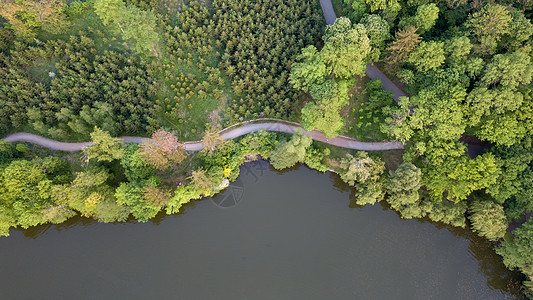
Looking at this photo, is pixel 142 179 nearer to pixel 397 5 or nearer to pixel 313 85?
pixel 313 85

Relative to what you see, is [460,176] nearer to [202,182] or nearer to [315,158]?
[315,158]

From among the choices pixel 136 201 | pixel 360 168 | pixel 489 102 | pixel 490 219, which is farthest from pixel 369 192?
pixel 136 201

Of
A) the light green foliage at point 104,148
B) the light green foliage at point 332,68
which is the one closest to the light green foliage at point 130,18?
the light green foliage at point 104,148

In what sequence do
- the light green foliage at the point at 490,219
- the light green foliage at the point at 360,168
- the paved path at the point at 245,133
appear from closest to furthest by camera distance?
the light green foliage at the point at 490,219 < the light green foliage at the point at 360,168 < the paved path at the point at 245,133

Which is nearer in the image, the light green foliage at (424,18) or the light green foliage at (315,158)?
the light green foliage at (424,18)

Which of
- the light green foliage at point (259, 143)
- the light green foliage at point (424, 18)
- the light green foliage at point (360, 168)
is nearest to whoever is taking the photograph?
the light green foliage at point (424, 18)

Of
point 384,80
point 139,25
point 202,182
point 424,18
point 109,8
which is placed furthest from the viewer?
point 384,80

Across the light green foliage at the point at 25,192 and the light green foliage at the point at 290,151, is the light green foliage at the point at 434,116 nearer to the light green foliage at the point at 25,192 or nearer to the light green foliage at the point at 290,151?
the light green foliage at the point at 290,151

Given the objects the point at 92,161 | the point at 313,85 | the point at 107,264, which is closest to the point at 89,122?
the point at 92,161
